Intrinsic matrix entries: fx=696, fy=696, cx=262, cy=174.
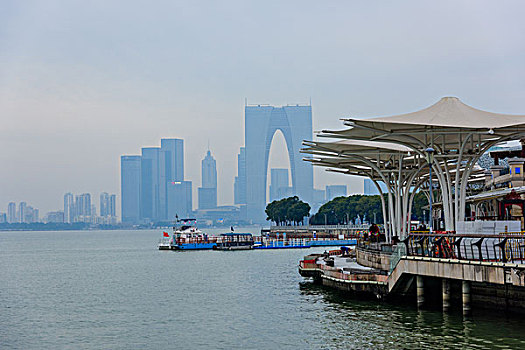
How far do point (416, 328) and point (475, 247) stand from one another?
16.6 ft

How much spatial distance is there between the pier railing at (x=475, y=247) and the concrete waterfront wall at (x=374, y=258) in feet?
25.2

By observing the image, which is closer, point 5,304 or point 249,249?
point 5,304

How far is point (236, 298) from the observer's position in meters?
50.4

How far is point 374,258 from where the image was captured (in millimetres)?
48688

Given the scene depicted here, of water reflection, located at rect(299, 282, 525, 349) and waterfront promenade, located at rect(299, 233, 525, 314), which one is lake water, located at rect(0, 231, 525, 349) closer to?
water reflection, located at rect(299, 282, 525, 349)

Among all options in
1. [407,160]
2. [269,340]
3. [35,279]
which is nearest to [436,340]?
[269,340]

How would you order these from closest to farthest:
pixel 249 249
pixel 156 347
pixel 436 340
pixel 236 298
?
1. pixel 436 340
2. pixel 156 347
3. pixel 236 298
4. pixel 249 249

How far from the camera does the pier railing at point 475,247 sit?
31.1 metres

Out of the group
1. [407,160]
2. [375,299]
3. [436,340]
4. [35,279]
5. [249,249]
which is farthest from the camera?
[249,249]

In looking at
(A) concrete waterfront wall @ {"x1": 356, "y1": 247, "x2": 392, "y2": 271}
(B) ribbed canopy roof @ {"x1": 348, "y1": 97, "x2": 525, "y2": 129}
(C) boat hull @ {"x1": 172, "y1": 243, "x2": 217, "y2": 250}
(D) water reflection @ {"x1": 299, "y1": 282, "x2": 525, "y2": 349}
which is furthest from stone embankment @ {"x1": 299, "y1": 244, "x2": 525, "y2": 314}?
(C) boat hull @ {"x1": 172, "y1": 243, "x2": 217, "y2": 250}

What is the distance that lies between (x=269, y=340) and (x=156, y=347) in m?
5.28

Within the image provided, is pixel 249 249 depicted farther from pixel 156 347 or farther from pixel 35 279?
pixel 156 347

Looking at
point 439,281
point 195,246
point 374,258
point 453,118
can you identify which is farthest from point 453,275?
point 195,246

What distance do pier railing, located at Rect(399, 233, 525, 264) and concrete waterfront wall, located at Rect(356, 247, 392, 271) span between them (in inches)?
303
